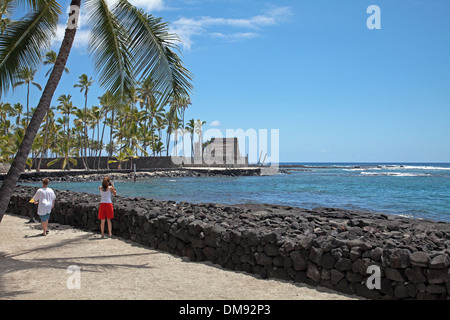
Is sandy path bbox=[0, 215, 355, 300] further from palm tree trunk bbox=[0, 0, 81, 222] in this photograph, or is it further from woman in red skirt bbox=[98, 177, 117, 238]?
palm tree trunk bbox=[0, 0, 81, 222]

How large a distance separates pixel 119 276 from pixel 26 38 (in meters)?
5.71

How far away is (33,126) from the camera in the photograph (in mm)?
7086

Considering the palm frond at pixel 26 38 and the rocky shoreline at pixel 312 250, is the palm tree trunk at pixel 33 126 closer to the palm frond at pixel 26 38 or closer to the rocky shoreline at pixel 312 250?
the palm frond at pixel 26 38

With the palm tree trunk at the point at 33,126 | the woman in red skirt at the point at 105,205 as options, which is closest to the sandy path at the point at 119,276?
the woman in red skirt at the point at 105,205

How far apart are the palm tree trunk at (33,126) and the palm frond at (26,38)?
1100 millimetres

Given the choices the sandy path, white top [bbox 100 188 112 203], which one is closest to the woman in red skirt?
white top [bbox 100 188 112 203]

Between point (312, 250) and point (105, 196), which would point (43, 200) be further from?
point (312, 250)

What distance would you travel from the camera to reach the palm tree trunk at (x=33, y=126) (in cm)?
686

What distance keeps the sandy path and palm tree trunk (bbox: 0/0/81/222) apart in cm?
138

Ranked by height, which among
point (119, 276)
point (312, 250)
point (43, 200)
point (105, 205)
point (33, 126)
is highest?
point (33, 126)

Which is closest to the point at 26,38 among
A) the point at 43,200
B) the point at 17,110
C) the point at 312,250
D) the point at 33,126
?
the point at 33,126

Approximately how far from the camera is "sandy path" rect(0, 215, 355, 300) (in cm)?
566
